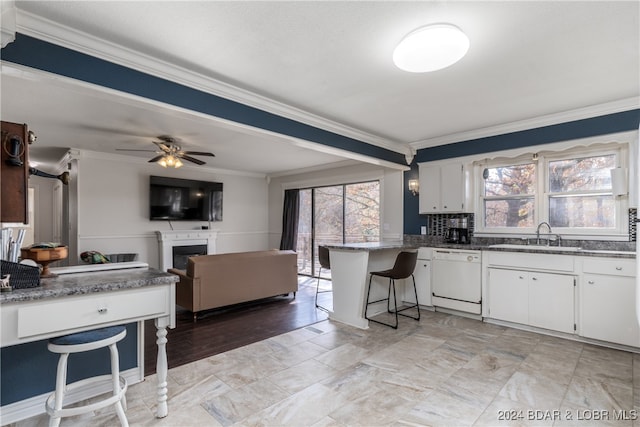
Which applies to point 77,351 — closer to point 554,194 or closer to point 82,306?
point 82,306

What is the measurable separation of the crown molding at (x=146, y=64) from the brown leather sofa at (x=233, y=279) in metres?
2.03

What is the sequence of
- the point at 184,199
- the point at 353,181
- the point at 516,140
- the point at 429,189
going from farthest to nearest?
the point at 184,199, the point at 353,181, the point at 429,189, the point at 516,140

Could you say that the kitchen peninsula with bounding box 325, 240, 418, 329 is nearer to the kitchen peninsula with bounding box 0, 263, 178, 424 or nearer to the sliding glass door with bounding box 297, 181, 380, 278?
the sliding glass door with bounding box 297, 181, 380, 278

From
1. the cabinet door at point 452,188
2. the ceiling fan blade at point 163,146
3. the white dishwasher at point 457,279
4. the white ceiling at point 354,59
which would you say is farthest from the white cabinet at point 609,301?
the ceiling fan blade at point 163,146

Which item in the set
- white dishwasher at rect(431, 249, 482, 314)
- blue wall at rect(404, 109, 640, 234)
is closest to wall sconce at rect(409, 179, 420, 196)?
blue wall at rect(404, 109, 640, 234)

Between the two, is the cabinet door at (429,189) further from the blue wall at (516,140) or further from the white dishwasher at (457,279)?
the white dishwasher at (457,279)

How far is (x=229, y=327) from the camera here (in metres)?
3.71

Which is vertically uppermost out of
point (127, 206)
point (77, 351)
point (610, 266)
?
point (127, 206)

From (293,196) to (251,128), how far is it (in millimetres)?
4370

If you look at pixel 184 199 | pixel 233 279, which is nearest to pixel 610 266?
pixel 233 279

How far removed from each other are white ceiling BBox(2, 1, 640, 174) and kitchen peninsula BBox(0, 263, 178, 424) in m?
1.22

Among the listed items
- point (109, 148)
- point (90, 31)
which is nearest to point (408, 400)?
point (90, 31)

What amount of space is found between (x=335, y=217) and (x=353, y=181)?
936mm

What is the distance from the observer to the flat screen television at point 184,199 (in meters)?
6.23
